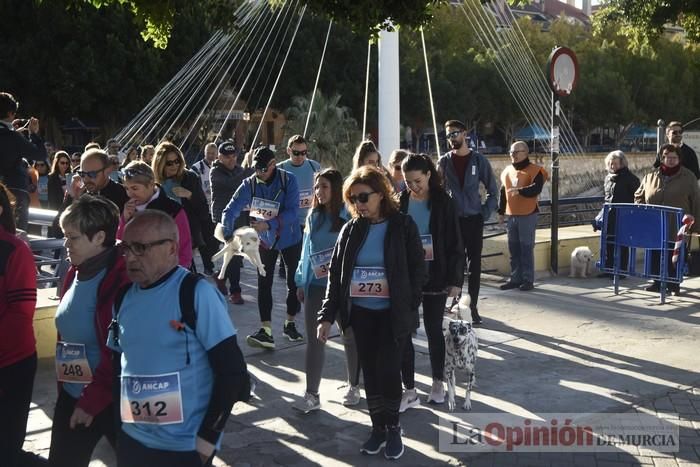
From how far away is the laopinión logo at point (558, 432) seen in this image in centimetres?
550

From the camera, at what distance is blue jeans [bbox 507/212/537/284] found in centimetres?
1071

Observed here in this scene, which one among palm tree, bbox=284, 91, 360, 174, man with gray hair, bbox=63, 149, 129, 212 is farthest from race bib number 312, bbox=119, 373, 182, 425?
palm tree, bbox=284, 91, 360, 174

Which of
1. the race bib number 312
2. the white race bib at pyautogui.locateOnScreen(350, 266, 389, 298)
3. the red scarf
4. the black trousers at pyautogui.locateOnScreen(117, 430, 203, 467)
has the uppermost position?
the red scarf

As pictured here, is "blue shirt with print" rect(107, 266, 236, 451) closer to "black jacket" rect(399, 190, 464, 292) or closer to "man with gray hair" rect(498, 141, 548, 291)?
"black jacket" rect(399, 190, 464, 292)

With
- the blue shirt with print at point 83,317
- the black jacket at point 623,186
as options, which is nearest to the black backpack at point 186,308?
the blue shirt with print at point 83,317

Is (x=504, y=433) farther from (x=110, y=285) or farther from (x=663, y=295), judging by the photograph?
(x=663, y=295)

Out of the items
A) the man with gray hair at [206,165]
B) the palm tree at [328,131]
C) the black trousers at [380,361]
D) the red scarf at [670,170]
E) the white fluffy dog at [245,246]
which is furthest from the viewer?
the palm tree at [328,131]

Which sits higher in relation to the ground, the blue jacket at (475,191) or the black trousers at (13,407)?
the blue jacket at (475,191)

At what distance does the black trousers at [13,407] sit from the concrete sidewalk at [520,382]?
4.00 feet

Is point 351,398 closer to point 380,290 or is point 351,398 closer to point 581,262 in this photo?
point 380,290

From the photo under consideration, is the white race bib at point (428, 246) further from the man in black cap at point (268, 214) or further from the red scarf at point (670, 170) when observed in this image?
the red scarf at point (670, 170)

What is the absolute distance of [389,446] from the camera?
5.25 m

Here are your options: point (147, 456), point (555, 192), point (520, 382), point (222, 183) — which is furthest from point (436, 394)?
point (555, 192)

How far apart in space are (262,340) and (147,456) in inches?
179
